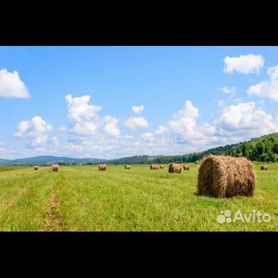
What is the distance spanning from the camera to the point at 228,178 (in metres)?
12.0

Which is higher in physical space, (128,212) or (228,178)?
(228,178)

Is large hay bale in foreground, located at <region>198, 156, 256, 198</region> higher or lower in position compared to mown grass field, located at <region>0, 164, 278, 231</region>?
higher

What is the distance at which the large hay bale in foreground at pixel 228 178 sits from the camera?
1197 cm

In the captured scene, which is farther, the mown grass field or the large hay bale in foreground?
the large hay bale in foreground

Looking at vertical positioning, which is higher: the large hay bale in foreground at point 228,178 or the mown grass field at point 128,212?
the large hay bale in foreground at point 228,178

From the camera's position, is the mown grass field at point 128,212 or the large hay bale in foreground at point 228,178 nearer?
the mown grass field at point 128,212

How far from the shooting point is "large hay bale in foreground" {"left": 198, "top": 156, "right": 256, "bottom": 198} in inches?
471

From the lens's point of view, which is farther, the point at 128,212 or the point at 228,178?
the point at 228,178
